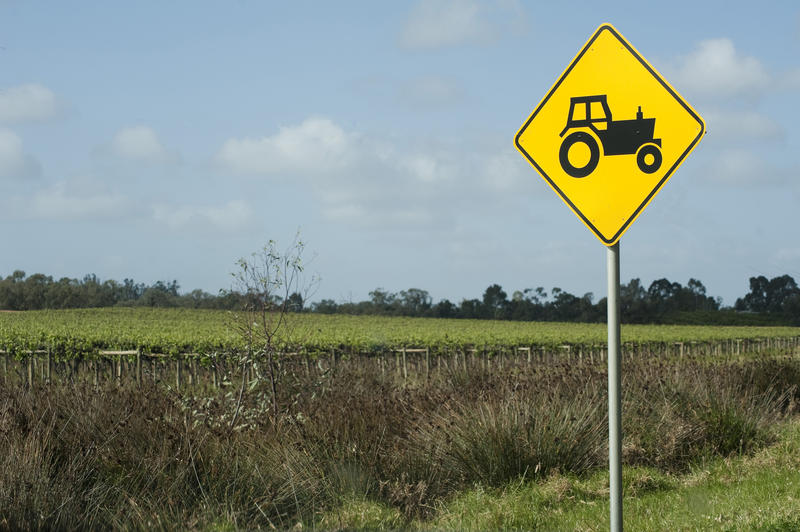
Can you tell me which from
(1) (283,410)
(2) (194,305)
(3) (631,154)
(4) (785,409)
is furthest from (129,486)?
(2) (194,305)

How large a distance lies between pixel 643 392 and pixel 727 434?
1.28 m

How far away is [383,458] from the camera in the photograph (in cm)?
838

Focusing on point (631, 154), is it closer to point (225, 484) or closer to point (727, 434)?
point (225, 484)

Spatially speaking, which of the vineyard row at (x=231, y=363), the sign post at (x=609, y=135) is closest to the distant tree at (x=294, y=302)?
the vineyard row at (x=231, y=363)

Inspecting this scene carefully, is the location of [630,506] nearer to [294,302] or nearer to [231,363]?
[294,302]

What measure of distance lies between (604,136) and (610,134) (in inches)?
1.8

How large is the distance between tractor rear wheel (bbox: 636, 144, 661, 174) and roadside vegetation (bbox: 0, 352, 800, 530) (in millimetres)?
3407

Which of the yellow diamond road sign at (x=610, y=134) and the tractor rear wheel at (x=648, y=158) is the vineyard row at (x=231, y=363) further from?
the tractor rear wheel at (x=648, y=158)

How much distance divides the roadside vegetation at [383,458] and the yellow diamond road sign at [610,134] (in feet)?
10.5

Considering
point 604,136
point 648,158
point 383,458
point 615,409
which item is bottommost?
point 383,458

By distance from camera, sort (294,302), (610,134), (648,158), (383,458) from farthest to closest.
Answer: (294,302)
(383,458)
(610,134)
(648,158)

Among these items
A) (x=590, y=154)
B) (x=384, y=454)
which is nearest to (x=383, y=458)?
(x=384, y=454)

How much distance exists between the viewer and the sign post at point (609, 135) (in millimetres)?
5543

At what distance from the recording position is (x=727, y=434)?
36.0ft
